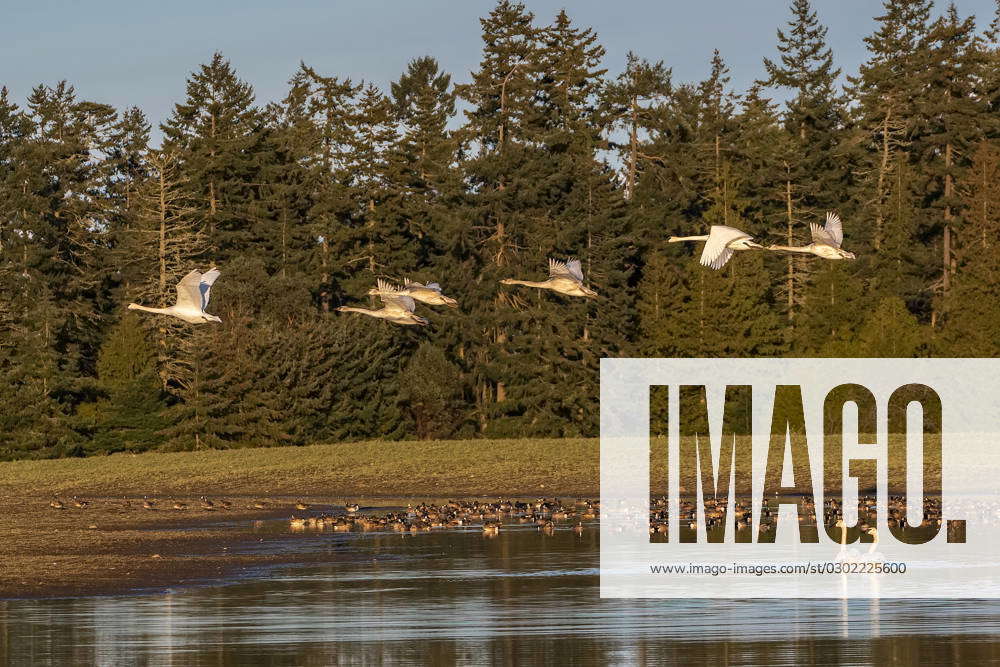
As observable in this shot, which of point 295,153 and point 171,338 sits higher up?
point 295,153

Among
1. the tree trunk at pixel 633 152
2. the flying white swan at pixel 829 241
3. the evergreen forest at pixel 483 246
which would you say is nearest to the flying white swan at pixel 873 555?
the flying white swan at pixel 829 241

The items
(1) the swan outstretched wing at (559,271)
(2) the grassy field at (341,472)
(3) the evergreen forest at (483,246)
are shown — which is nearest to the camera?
(1) the swan outstretched wing at (559,271)

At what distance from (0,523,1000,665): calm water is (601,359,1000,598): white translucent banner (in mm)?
1421

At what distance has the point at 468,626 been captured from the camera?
2066 cm

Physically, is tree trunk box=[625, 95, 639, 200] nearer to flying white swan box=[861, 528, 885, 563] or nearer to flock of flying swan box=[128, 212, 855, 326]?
flock of flying swan box=[128, 212, 855, 326]

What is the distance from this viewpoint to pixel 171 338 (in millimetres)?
75188

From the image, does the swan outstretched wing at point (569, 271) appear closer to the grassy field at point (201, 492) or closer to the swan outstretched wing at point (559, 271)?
the swan outstretched wing at point (559, 271)

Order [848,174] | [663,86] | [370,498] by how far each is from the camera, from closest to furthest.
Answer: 1. [370,498]
2. [848,174]
3. [663,86]

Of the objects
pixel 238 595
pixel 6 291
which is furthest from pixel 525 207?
pixel 238 595

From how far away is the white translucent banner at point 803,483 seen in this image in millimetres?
25422

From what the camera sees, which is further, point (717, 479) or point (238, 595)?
point (717, 479)

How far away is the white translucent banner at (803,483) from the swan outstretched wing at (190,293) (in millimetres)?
10211

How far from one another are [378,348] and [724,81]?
102 ft

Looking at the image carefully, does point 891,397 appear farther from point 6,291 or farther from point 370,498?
point 6,291
